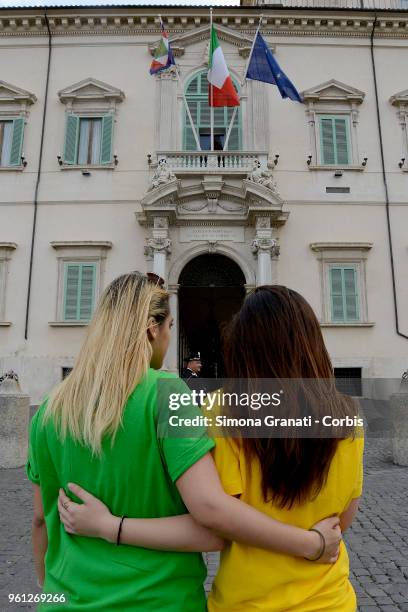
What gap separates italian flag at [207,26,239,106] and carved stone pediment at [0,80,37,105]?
596 cm

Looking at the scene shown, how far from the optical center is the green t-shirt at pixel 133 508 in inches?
53.6

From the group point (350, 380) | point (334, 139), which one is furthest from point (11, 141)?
point (350, 380)

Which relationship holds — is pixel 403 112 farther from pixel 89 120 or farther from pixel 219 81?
pixel 89 120

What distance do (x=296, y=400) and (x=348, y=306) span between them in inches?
505

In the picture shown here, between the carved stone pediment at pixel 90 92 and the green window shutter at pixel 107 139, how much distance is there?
0.63 metres

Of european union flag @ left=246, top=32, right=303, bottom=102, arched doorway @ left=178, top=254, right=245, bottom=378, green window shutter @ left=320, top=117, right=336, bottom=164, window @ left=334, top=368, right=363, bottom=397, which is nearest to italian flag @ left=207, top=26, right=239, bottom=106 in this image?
european union flag @ left=246, top=32, right=303, bottom=102

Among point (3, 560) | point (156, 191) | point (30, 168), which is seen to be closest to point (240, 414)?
point (3, 560)

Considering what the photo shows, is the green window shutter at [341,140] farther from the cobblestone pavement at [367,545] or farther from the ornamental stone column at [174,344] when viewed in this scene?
the cobblestone pavement at [367,545]

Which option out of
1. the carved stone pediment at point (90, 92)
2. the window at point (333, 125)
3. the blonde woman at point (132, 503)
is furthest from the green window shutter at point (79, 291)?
the blonde woman at point (132, 503)

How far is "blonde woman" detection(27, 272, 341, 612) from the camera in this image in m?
1.35

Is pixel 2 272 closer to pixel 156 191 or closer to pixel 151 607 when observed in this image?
pixel 156 191

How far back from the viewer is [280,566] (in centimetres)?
139

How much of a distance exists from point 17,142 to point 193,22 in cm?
693

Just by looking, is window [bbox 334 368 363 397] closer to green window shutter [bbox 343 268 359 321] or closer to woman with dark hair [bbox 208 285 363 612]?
green window shutter [bbox 343 268 359 321]
